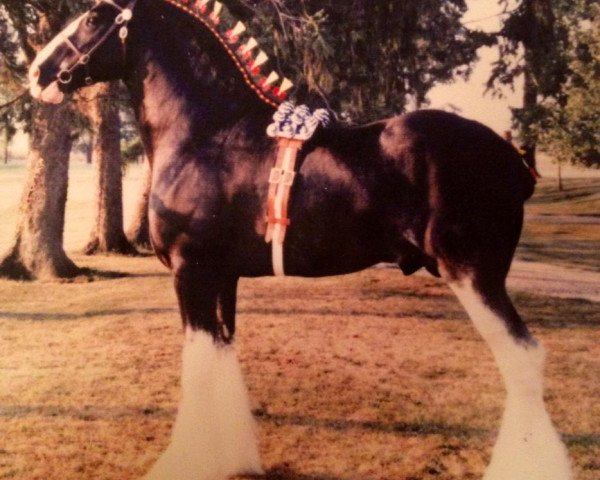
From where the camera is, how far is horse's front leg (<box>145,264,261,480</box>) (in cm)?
193

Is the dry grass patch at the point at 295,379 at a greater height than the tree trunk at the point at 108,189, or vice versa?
the tree trunk at the point at 108,189

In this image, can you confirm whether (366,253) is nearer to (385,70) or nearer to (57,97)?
(57,97)

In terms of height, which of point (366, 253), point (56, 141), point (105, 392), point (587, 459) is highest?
point (56, 141)

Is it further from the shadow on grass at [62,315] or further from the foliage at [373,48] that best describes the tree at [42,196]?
→ the foliage at [373,48]

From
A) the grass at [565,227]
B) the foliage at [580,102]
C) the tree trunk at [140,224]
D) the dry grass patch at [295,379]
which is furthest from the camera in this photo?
the tree trunk at [140,224]

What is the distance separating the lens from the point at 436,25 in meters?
2.88

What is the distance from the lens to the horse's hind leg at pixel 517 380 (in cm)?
169

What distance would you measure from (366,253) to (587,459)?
115cm

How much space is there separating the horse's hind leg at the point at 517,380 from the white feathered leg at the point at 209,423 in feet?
2.75

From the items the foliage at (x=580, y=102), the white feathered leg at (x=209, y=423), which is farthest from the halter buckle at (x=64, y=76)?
the foliage at (x=580, y=102)

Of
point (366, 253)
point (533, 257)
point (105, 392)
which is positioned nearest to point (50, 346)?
point (105, 392)

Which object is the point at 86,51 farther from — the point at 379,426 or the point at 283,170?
the point at 379,426

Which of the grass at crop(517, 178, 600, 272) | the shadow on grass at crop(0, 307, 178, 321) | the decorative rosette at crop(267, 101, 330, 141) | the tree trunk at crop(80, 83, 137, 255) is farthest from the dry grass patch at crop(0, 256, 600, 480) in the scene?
the decorative rosette at crop(267, 101, 330, 141)

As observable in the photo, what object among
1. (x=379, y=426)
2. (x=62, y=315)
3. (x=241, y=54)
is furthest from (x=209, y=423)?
(x=241, y=54)
